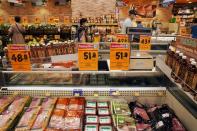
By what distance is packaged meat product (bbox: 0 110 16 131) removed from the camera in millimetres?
1972

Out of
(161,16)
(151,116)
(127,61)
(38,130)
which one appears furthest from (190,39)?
(161,16)

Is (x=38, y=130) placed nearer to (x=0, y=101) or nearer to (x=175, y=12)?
(x=0, y=101)

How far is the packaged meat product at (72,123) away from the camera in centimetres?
204

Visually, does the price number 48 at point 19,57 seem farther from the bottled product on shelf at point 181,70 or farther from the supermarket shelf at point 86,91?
the bottled product on shelf at point 181,70

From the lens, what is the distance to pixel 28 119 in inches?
83.4

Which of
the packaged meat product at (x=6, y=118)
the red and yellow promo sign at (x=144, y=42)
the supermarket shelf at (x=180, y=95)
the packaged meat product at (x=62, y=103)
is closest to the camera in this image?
the supermarket shelf at (x=180, y=95)

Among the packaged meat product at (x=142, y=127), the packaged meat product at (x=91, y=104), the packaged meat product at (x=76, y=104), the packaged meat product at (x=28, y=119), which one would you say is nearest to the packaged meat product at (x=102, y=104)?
the packaged meat product at (x=91, y=104)

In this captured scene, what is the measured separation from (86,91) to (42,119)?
0.53 m

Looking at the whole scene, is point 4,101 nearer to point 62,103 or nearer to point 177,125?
point 62,103

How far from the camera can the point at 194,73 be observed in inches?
66.9

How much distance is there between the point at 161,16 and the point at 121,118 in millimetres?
18439

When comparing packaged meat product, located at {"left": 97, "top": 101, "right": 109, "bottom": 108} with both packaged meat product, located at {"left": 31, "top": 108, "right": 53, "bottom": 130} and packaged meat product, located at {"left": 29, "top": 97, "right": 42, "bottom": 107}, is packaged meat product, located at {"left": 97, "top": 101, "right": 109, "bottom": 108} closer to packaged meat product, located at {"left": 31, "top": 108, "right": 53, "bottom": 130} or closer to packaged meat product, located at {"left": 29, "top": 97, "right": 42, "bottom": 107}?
packaged meat product, located at {"left": 31, "top": 108, "right": 53, "bottom": 130}

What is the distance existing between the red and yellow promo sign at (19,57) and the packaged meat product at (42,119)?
538mm

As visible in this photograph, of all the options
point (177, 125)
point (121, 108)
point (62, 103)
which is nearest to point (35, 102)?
point (62, 103)
